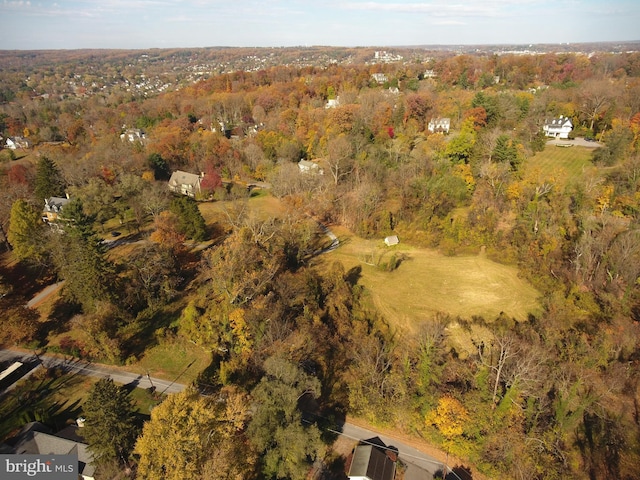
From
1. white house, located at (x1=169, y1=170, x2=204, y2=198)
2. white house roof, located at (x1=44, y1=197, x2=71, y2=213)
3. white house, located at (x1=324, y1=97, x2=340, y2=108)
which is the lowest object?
white house, located at (x1=169, y1=170, x2=204, y2=198)

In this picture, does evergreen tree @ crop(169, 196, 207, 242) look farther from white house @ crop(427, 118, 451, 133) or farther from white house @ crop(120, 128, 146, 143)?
white house @ crop(427, 118, 451, 133)

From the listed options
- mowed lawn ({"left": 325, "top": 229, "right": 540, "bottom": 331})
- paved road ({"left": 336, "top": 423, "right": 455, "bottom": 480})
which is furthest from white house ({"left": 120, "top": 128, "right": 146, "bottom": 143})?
paved road ({"left": 336, "top": 423, "right": 455, "bottom": 480})

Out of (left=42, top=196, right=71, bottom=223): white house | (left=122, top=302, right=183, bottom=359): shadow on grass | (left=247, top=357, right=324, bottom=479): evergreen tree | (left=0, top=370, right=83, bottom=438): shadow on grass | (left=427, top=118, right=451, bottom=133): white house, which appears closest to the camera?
(left=247, top=357, right=324, bottom=479): evergreen tree

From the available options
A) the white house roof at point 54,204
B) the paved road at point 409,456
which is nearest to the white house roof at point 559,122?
the paved road at point 409,456

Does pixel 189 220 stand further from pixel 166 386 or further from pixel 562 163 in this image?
pixel 562 163

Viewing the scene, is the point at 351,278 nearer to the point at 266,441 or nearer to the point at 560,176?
the point at 266,441

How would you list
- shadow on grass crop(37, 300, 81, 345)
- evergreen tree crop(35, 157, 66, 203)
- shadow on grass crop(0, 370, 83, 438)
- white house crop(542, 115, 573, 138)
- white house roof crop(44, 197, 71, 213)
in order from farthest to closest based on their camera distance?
white house crop(542, 115, 573, 138), evergreen tree crop(35, 157, 66, 203), white house roof crop(44, 197, 71, 213), shadow on grass crop(37, 300, 81, 345), shadow on grass crop(0, 370, 83, 438)

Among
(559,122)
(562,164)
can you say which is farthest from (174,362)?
(559,122)

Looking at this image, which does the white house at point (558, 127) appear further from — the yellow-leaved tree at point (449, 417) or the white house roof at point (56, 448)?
the white house roof at point (56, 448)
